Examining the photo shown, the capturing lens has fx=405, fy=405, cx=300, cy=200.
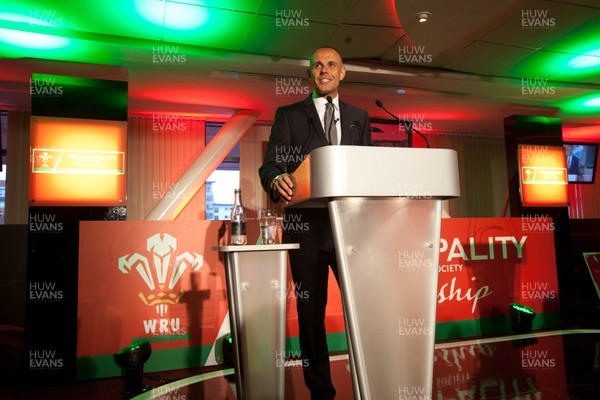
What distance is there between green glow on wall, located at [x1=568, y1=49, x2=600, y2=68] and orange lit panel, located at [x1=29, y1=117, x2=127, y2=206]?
4834 millimetres

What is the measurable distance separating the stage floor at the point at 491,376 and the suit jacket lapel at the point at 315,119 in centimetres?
132

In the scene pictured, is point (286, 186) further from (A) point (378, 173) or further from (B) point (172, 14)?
(B) point (172, 14)

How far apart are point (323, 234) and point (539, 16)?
11.1ft

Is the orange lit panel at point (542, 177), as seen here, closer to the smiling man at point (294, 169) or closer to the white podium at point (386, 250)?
the smiling man at point (294, 169)

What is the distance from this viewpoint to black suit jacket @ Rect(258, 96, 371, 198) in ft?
5.30

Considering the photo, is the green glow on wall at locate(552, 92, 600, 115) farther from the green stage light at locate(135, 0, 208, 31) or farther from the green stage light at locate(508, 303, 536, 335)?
the green stage light at locate(135, 0, 208, 31)

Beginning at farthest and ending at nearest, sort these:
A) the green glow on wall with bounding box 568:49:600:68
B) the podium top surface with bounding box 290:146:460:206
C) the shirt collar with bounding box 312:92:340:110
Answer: the green glow on wall with bounding box 568:49:600:68 < the shirt collar with bounding box 312:92:340:110 < the podium top surface with bounding box 290:146:460:206

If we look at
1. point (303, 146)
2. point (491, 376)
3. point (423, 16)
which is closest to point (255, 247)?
point (303, 146)

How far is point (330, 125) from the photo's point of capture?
5.29 ft

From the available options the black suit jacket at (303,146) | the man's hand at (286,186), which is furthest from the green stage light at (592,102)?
the man's hand at (286,186)

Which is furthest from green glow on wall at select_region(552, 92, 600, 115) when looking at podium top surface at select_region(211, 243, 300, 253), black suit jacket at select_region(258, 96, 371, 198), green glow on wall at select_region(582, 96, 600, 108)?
podium top surface at select_region(211, 243, 300, 253)

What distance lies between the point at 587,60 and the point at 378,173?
15.7 feet

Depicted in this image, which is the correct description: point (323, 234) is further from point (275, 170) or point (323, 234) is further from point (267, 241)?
point (267, 241)

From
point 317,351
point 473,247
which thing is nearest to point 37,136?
point 317,351
